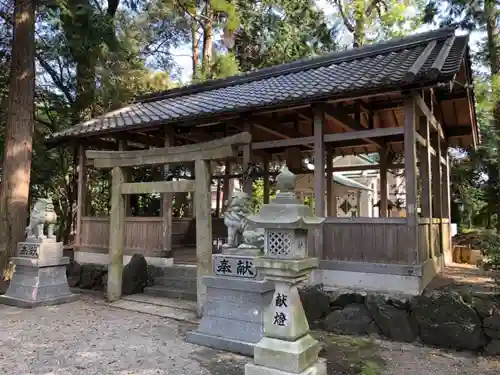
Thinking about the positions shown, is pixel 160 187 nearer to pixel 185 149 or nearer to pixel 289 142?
pixel 185 149

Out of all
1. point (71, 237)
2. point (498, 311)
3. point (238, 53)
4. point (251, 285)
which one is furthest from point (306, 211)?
point (238, 53)

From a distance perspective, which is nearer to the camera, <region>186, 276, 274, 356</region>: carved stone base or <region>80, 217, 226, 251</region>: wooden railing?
<region>186, 276, 274, 356</region>: carved stone base

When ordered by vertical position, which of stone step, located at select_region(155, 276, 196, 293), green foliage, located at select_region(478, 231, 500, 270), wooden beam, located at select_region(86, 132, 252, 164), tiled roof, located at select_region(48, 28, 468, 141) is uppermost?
tiled roof, located at select_region(48, 28, 468, 141)

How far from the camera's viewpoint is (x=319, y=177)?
24.5 feet

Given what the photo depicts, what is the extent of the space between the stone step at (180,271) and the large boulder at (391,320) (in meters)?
3.87

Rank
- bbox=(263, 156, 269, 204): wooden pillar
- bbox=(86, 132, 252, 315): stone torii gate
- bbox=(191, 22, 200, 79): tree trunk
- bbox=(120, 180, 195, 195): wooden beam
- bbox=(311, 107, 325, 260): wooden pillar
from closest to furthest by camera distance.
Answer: bbox=(86, 132, 252, 315): stone torii gate < bbox=(120, 180, 195, 195): wooden beam < bbox=(311, 107, 325, 260): wooden pillar < bbox=(263, 156, 269, 204): wooden pillar < bbox=(191, 22, 200, 79): tree trunk

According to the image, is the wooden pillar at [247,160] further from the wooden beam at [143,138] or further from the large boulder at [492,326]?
the large boulder at [492,326]

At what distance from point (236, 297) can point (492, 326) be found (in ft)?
11.0

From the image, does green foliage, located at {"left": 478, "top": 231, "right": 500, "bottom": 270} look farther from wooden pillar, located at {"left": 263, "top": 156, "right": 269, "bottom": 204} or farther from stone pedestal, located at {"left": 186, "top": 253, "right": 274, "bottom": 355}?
wooden pillar, located at {"left": 263, "top": 156, "right": 269, "bottom": 204}

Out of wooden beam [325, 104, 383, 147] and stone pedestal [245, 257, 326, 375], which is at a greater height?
wooden beam [325, 104, 383, 147]

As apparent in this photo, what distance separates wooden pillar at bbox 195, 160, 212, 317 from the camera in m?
6.77

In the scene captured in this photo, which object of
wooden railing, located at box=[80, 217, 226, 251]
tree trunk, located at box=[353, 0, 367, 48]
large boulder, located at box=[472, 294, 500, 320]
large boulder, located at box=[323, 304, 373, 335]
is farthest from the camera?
tree trunk, located at box=[353, 0, 367, 48]

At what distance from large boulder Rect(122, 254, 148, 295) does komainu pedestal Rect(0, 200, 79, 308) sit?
3.61 ft

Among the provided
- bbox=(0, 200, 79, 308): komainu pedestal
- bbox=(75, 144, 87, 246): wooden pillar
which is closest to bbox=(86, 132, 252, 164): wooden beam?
bbox=(0, 200, 79, 308): komainu pedestal
